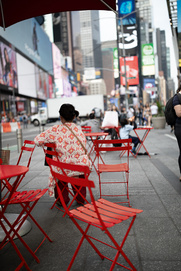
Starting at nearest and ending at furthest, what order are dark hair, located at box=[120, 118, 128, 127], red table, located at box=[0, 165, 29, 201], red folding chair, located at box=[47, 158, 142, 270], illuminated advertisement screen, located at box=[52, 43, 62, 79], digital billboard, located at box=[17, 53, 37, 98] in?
red folding chair, located at box=[47, 158, 142, 270] < red table, located at box=[0, 165, 29, 201] < dark hair, located at box=[120, 118, 128, 127] < digital billboard, located at box=[17, 53, 37, 98] < illuminated advertisement screen, located at box=[52, 43, 62, 79]

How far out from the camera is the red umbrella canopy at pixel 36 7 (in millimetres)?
4465

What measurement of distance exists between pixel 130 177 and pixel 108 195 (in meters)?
1.48

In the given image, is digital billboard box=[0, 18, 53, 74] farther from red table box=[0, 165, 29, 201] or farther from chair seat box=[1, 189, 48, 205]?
red table box=[0, 165, 29, 201]

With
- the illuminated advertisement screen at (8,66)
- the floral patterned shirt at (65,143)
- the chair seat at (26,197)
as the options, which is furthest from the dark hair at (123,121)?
the illuminated advertisement screen at (8,66)

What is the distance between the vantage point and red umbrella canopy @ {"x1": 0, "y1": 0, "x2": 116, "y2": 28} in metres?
4.46

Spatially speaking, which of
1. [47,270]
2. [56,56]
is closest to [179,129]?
[47,270]

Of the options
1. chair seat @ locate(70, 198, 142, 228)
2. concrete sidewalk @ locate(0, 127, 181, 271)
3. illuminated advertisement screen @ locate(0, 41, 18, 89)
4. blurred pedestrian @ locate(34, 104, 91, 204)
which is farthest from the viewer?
illuminated advertisement screen @ locate(0, 41, 18, 89)

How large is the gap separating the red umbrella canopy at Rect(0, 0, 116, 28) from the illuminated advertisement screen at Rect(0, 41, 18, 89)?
40.5m

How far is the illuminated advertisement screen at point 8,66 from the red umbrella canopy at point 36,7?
4049 centimetres

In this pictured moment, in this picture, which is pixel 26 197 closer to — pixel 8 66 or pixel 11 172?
pixel 11 172

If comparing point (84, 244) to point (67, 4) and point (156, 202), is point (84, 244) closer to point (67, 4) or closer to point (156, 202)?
point (156, 202)

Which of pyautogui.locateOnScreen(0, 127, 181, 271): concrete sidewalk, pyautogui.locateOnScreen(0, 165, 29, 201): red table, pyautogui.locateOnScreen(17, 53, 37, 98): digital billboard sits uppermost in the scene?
pyautogui.locateOnScreen(17, 53, 37, 98): digital billboard

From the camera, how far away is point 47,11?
4785mm

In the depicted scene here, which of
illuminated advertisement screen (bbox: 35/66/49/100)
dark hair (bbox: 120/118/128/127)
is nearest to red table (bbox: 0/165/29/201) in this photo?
dark hair (bbox: 120/118/128/127)
